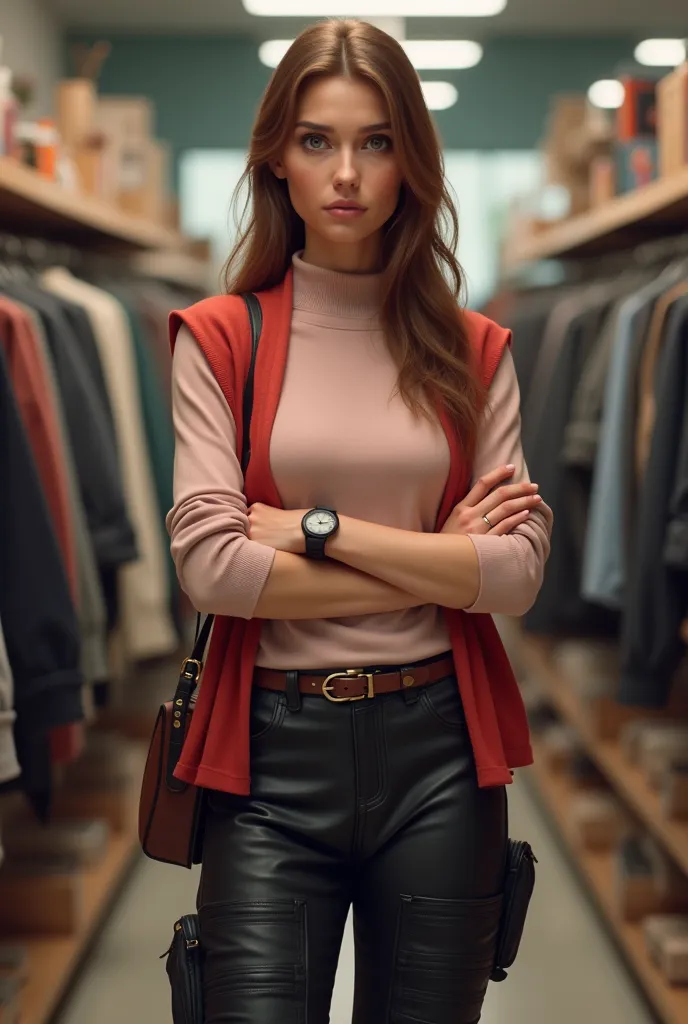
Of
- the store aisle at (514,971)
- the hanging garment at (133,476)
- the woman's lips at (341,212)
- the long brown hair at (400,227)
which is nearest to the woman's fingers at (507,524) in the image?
the long brown hair at (400,227)

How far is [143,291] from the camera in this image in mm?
4949

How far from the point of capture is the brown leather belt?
62.1 inches

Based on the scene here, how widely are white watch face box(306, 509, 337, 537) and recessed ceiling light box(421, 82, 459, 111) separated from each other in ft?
22.4

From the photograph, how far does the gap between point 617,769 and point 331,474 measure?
215cm

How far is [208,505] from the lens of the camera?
1546 mm

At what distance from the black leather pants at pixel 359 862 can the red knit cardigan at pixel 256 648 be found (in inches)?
1.4

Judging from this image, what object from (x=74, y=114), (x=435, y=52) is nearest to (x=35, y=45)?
(x=435, y=52)

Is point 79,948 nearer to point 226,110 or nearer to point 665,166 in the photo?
point 665,166

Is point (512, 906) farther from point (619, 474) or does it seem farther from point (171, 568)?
point (171, 568)

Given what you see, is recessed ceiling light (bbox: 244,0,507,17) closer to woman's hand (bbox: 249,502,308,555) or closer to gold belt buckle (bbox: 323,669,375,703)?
woman's hand (bbox: 249,502,308,555)

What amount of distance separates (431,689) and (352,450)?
0.32 m

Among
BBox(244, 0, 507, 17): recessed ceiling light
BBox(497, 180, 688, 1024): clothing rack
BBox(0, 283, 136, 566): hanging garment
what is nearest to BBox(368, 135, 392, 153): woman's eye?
BBox(497, 180, 688, 1024): clothing rack

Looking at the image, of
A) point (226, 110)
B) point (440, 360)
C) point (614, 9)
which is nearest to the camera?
point (440, 360)

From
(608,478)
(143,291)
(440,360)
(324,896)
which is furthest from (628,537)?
(143,291)
